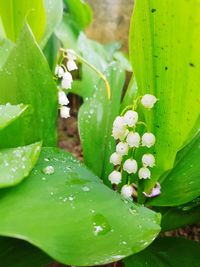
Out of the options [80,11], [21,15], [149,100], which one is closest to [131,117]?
[149,100]

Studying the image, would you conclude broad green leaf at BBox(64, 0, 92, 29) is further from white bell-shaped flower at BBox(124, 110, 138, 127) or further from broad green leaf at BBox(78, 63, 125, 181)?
white bell-shaped flower at BBox(124, 110, 138, 127)

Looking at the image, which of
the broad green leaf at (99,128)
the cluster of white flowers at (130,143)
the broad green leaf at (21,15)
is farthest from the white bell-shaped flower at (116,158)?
the broad green leaf at (21,15)

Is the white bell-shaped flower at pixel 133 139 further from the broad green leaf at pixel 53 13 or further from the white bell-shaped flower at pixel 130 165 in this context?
the broad green leaf at pixel 53 13

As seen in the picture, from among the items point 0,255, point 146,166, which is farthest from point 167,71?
point 0,255

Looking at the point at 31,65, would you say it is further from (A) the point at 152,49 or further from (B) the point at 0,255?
(B) the point at 0,255

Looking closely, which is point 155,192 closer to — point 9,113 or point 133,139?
point 133,139

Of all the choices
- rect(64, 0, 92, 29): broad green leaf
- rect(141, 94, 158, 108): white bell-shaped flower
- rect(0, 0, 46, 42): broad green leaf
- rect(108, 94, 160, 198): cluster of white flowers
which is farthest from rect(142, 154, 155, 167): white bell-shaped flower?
rect(64, 0, 92, 29): broad green leaf
